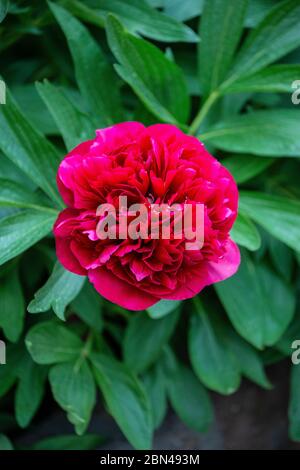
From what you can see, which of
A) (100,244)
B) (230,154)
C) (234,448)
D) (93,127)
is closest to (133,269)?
(100,244)

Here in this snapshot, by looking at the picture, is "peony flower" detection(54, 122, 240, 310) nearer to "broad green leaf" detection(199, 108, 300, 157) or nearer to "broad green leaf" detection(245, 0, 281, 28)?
"broad green leaf" detection(199, 108, 300, 157)

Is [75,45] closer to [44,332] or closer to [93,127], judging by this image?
[93,127]

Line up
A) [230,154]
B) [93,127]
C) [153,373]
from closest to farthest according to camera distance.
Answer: [93,127], [230,154], [153,373]

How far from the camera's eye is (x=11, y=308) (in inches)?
25.3

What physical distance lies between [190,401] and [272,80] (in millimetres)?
479

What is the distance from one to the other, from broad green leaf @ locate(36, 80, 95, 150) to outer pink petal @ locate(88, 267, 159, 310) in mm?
172

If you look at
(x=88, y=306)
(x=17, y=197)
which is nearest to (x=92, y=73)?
(x=17, y=197)

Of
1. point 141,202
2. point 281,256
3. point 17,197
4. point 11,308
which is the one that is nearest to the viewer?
point 141,202

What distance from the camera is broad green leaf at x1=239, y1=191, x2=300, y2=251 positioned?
60 cm

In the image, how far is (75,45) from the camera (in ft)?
1.98

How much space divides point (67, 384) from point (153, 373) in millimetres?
206

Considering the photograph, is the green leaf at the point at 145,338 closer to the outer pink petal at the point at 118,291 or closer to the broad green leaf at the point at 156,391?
the broad green leaf at the point at 156,391

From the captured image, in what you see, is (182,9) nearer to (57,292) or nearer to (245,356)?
(57,292)

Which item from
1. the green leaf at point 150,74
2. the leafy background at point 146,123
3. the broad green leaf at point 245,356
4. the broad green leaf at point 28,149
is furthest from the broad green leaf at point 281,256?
the broad green leaf at point 28,149
